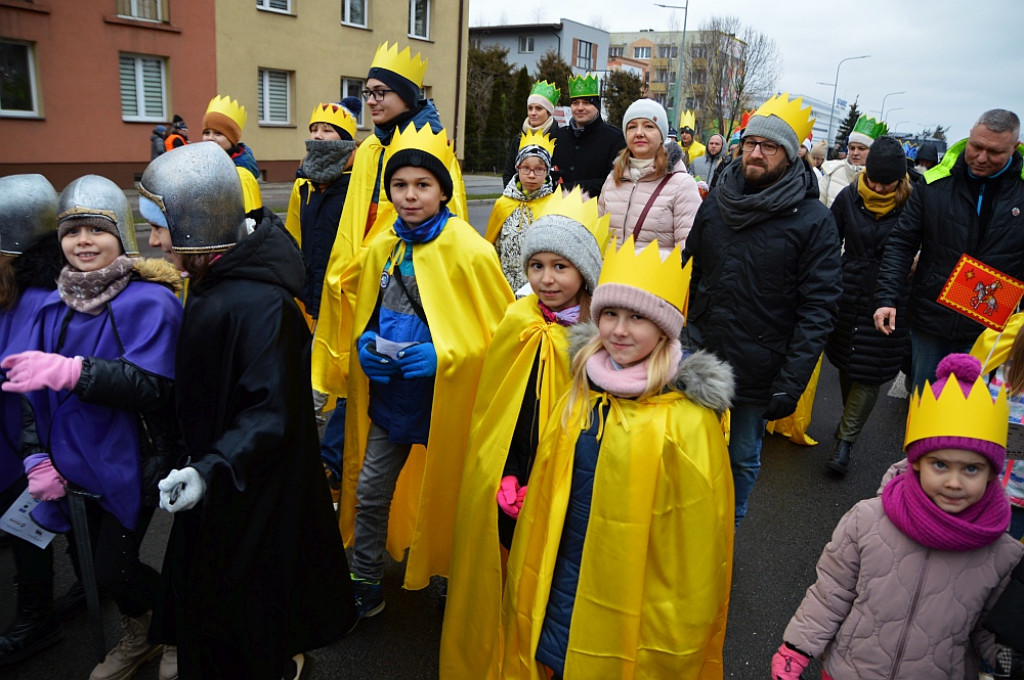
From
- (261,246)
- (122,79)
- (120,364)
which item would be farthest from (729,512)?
(122,79)

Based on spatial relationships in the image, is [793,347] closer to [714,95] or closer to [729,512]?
[729,512]

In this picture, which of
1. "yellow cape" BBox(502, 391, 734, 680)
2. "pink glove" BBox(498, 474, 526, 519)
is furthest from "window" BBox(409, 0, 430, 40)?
"yellow cape" BBox(502, 391, 734, 680)

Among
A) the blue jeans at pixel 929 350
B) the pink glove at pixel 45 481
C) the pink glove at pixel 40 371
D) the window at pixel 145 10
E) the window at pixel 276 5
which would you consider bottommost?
the pink glove at pixel 45 481

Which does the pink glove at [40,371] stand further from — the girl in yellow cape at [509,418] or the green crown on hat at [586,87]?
the green crown on hat at [586,87]

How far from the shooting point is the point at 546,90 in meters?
7.84

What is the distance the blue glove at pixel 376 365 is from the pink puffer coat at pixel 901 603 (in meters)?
1.89

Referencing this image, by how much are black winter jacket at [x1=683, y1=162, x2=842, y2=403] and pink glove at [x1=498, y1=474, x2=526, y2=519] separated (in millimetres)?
1454

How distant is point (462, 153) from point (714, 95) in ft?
79.2

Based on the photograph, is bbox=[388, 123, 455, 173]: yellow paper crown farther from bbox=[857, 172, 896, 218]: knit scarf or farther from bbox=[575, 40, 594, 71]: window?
bbox=[575, 40, 594, 71]: window

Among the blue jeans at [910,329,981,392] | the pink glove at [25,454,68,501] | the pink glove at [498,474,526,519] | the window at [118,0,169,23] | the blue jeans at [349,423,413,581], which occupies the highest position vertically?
the window at [118,0,169,23]

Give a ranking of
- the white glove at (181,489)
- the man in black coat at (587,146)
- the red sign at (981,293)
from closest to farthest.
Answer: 1. the white glove at (181,489)
2. the red sign at (981,293)
3. the man in black coat at (587,146)

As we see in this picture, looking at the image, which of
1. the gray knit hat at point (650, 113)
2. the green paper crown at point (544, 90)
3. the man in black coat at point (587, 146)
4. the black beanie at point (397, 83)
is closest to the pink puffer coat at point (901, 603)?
the gray knit hat at point (650, 113)

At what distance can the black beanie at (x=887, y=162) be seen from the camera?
16.5 ft

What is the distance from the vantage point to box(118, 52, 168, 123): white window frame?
18906 millimetres
